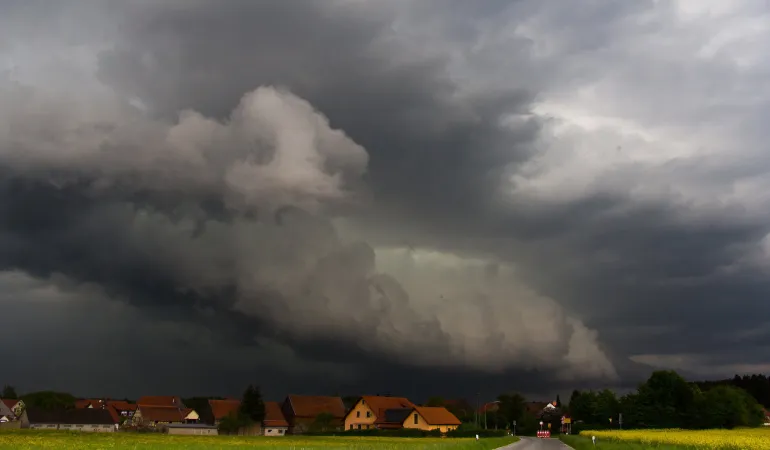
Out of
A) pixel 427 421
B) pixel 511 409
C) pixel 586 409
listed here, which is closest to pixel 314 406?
pixel 427 421

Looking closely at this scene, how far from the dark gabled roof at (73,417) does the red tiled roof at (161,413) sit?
8194mm

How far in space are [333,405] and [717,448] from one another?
117145 millimetres

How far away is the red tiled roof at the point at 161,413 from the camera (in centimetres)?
15762

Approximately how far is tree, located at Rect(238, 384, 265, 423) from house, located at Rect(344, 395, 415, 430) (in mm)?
17705

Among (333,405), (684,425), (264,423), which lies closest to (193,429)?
(264,423)

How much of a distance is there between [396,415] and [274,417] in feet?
86.3

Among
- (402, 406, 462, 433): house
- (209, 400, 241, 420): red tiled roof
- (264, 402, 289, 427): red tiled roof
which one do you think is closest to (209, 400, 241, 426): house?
(209, 400, 241, 420): red tiled roof

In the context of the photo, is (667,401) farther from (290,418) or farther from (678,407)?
(290,418)

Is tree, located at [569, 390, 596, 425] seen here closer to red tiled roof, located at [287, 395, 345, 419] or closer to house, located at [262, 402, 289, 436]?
red tiled roof, located at [287, 395, 345, 419]

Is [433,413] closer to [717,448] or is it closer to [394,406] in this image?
[394,406]

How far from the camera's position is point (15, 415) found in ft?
510

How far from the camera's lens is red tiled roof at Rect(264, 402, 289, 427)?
146 meters

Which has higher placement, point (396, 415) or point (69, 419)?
point (396, 415)

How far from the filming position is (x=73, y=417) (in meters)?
152
